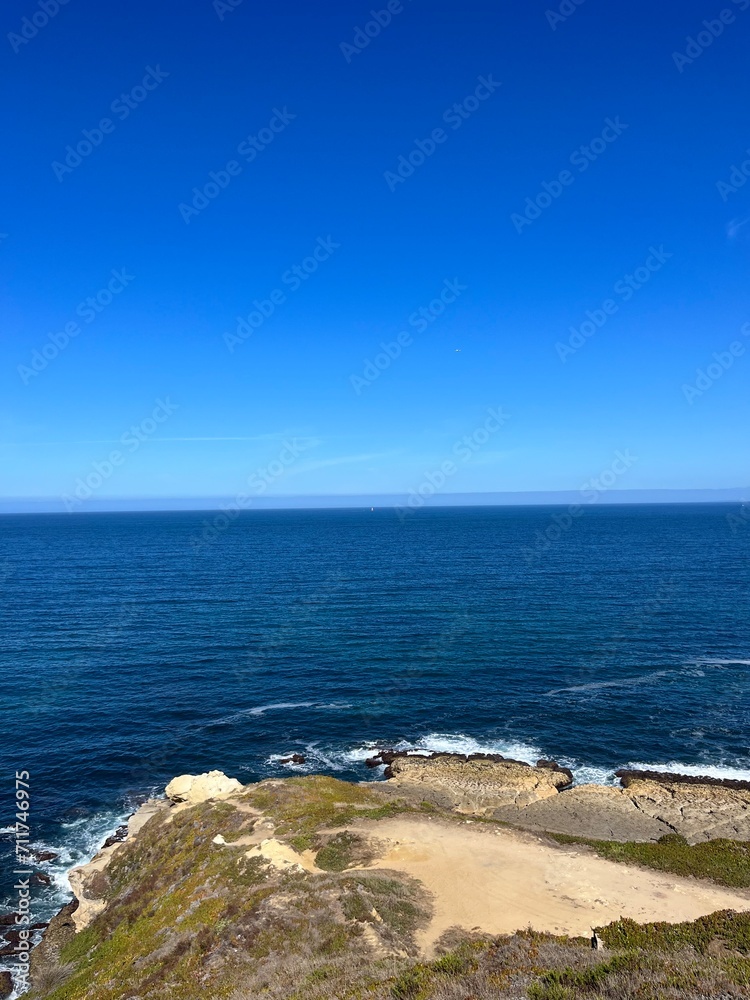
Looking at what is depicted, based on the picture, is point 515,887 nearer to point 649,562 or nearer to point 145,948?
point 145,948

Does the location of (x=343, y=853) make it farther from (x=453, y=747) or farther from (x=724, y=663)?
(x=724, y=663)

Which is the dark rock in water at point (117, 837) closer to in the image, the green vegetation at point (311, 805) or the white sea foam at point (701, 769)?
the green vegetation at point (311, 805)

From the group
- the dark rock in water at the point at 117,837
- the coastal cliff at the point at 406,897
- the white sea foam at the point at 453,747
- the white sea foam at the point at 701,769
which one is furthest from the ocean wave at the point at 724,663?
the dark rock in water at the point at 117,837

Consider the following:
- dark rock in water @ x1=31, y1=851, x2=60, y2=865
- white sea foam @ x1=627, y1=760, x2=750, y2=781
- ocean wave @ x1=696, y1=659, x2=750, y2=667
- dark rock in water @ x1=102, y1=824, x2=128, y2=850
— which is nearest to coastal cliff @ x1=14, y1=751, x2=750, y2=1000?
dark rock in water @ x1=102, y1=824, x2=128, y2=850

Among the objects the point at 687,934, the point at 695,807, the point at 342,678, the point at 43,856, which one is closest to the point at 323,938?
the point at 687,934

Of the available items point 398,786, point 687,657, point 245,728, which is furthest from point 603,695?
point 245,728
